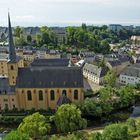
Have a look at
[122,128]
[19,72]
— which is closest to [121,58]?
[19,72]

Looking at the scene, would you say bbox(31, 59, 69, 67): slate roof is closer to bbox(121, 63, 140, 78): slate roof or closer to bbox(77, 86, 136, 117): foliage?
bbox(121, 63, 140, 78): slate roof

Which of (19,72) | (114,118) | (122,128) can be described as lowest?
(114,118)

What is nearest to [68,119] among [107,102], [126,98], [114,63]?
[107,102]

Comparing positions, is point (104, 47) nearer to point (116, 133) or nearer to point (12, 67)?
point (12, 67)

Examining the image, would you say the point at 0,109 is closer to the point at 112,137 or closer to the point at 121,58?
the point at 112,137

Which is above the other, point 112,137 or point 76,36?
point 76,36

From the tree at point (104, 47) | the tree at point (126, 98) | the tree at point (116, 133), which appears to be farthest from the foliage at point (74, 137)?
the tree at point (104, 47)

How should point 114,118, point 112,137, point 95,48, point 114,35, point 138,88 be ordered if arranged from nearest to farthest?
point 112,137 → point 114,118 → point 138,88 → point 95,48 → point 114,35

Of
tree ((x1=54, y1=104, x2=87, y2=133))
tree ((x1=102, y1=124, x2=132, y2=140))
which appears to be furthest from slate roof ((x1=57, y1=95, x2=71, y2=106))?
tree ((x1=102, y1=124, x2=132, y2=140))
